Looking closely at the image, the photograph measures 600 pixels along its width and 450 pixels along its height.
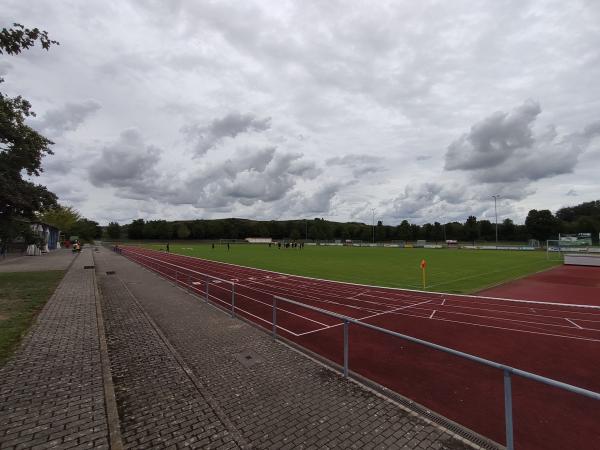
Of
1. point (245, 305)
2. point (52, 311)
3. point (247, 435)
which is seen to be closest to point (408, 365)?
point (247, 435)

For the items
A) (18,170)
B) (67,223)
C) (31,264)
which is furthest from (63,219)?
(18,170)

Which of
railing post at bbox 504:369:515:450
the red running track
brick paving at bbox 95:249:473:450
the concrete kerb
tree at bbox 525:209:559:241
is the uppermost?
tree at bbox 525:209:559:241

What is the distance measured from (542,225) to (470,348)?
106 meters

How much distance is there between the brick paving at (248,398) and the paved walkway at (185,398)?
0.06 ft

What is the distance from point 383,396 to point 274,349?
2901mm

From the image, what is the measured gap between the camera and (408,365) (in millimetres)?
6871

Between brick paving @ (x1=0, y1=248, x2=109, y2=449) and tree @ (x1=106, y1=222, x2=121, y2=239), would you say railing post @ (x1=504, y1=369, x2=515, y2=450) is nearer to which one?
brick paving @ (x1=0, y1=248, x2=109, y2=449)

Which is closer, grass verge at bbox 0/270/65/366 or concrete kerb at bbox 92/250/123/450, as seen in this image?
concrete kerb at bbox 92/250/123/450

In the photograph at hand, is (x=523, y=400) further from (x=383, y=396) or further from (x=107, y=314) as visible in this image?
(x=107, y=314)

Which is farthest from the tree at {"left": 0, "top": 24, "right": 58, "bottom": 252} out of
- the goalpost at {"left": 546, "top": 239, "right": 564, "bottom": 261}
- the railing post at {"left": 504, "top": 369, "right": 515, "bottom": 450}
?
the goalpost at {"left": 546, "top": 239, "right": 564, "bottom": 261}

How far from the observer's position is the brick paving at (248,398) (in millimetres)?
4098

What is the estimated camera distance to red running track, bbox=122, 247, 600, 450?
4922mm

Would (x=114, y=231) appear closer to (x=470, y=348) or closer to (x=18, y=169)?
(x=18, y=169)

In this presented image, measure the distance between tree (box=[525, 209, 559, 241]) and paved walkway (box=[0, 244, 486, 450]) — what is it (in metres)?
108
